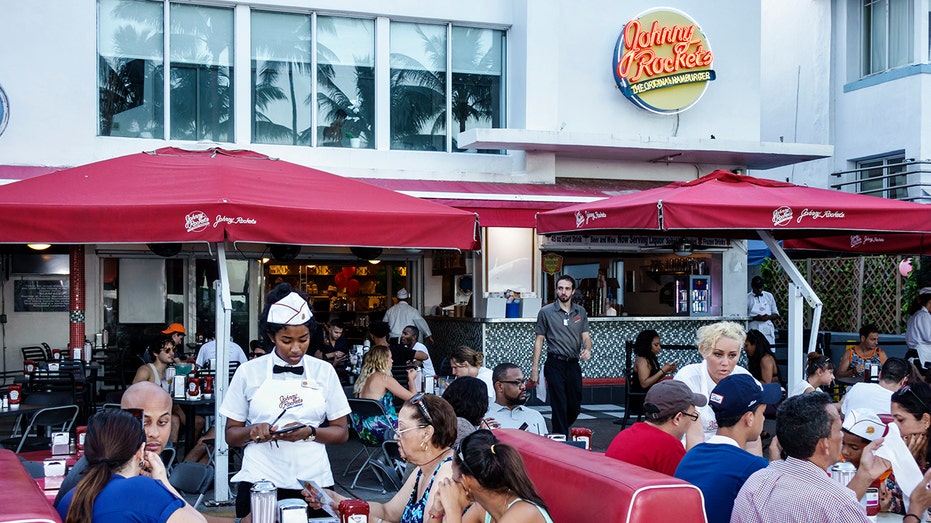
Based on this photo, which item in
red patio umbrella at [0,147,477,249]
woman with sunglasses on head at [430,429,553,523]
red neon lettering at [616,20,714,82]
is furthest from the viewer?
red neon lettering at [616,20,714,82]

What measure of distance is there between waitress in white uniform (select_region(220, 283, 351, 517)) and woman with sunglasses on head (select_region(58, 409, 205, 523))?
3.31 feet

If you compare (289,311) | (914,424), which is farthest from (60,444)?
(914,424)

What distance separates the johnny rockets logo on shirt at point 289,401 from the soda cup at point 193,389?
4482 mm

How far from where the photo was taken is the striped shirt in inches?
148

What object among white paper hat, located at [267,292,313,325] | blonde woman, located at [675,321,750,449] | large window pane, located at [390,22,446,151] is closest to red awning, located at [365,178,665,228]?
large window pane, located at [390,22,446,151]

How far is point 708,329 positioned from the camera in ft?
22.3

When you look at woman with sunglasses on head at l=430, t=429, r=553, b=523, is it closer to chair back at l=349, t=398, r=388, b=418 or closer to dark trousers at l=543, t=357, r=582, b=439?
chair back at l=349, t=398, r=388, b=418

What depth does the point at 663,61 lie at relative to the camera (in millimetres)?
14164

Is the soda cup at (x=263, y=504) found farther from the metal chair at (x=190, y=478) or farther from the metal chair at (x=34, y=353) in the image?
the metal chair at (x=34, y=353)

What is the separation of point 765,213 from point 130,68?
8.48 metres

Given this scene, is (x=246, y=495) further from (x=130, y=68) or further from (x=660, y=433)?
(x=130, y=68)

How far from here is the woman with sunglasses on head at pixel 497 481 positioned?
3.68 metres

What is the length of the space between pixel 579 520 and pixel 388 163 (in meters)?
9.85

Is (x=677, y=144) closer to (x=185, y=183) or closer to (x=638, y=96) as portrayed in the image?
(x=638, y=96)
